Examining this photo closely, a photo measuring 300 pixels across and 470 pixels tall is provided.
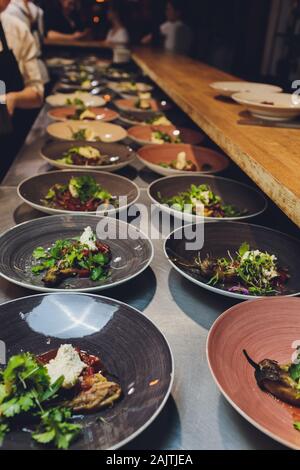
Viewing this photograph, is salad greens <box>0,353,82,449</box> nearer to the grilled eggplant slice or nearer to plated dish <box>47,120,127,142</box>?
the grilled eggplant slice

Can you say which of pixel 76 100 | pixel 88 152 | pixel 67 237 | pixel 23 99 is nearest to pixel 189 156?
pixel 88 152

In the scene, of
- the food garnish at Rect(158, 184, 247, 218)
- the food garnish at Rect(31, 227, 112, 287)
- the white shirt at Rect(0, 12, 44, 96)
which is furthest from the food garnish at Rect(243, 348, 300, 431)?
the white shirt at Rect(0, 12, 44, 96)

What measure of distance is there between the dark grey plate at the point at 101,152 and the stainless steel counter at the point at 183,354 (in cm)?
44

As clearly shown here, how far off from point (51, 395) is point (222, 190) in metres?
1.53

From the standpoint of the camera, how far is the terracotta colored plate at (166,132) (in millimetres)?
2955

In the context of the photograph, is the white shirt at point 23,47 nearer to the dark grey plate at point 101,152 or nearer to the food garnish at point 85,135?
the food garnish at point 85,135

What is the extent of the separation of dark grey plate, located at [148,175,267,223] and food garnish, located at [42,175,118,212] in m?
0.23

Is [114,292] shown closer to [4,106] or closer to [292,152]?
[292,152]

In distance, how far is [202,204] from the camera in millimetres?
1954

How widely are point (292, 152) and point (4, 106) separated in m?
2.13

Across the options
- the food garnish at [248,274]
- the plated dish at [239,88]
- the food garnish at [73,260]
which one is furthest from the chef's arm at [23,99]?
the food garnish at [248,274]

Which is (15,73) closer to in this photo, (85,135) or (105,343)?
(85,135)

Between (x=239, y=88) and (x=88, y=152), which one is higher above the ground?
(x=239, y=88)

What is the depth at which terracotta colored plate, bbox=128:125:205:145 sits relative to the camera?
2.96 m
